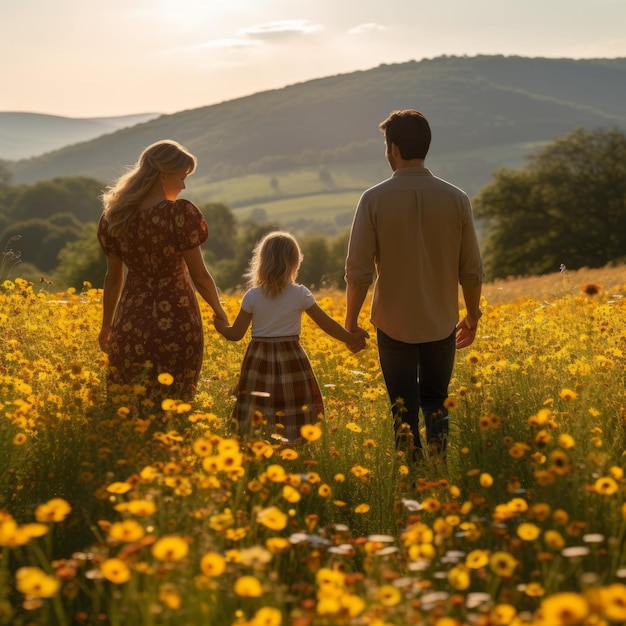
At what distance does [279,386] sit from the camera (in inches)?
199

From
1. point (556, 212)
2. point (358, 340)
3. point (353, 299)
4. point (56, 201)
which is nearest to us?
point (353, 299)

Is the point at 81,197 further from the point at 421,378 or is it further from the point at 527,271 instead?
the point at 421,378

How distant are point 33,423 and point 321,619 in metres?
2.34

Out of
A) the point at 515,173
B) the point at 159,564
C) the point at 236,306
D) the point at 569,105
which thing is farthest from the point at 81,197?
the point at 569,105

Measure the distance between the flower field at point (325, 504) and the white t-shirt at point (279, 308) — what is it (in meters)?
0.62

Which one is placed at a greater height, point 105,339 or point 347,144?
point 347,144

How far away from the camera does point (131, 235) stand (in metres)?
4.89

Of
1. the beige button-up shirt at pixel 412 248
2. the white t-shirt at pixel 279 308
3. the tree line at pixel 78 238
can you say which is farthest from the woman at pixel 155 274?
the tree line at pixel 78 238

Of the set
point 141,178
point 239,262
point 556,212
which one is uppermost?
point 141,178

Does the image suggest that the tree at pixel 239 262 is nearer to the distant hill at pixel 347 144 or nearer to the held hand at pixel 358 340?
the distant hill at pixel 347 144

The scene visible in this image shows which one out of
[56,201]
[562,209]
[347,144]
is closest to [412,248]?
[562,209]

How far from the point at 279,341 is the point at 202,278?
584 millimetres

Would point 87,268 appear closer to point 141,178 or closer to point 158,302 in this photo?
point 158,302

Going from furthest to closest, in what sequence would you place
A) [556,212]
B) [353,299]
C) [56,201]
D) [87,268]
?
[56,201] → [87,268] → [556,212] → [353,299]
